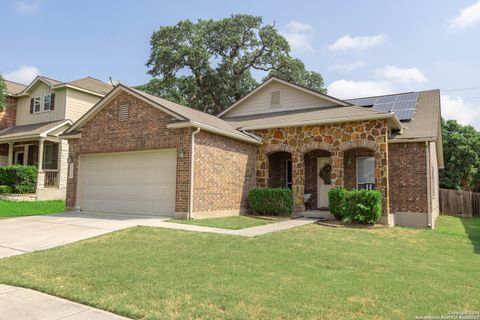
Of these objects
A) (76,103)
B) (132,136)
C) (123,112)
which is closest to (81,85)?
(76,103)

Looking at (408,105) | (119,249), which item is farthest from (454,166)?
(119,249)

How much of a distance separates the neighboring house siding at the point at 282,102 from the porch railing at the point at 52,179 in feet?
35.0

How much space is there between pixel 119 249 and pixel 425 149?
36.9 ft

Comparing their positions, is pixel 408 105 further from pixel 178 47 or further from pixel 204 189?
pixel 178 47

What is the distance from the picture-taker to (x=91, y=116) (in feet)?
49.9

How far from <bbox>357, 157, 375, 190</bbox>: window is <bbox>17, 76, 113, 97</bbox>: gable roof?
17.8 metres

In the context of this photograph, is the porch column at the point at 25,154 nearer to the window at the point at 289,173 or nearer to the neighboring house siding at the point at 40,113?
the neighboring house siding at the point at 40,113

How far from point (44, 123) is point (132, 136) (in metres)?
13.2

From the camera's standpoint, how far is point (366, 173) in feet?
49.5

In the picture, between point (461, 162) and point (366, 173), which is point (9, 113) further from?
point (461, 162)

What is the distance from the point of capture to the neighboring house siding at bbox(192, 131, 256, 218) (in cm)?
1272

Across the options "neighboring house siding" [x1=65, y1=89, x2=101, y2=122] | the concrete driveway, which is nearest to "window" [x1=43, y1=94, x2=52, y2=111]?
"neighboring house siding" [x1=65, y1=89, x2=101, y2=122]

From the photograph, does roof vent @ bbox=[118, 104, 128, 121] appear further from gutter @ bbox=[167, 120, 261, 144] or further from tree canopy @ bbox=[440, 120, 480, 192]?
tree canopy @ bbox=[440, 120, 480, 192]

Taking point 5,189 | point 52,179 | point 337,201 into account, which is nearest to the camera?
point 337,201
